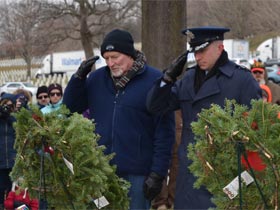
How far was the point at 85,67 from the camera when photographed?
420cm

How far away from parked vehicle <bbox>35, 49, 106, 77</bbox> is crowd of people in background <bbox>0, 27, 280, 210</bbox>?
40.3 meters

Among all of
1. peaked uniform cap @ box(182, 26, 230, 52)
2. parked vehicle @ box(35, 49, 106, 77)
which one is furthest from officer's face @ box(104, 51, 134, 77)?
parked vehicle @ box(35, 49, 106, 77)

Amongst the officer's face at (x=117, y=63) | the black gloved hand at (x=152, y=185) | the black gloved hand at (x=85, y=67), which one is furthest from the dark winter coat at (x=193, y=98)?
the black gloved hand at (x=85, y=67)

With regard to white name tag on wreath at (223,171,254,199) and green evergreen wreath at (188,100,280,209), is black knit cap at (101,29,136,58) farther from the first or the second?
white name tag on wreath at (223,171,254,199)

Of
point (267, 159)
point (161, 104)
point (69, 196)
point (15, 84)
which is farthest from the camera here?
point (15, 84)

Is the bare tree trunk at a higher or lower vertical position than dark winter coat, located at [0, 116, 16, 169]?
higher

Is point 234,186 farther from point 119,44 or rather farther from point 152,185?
point 119,44

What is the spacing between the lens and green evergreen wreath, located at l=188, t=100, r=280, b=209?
111 inches

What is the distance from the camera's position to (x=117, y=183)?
3.71 metres

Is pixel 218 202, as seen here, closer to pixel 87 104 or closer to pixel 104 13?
pixel 87 104

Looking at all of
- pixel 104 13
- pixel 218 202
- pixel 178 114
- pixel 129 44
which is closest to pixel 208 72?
pixel 129 44

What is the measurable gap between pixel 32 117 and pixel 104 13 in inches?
946

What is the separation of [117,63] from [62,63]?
43329 mm

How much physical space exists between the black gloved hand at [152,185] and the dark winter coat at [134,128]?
43mm
